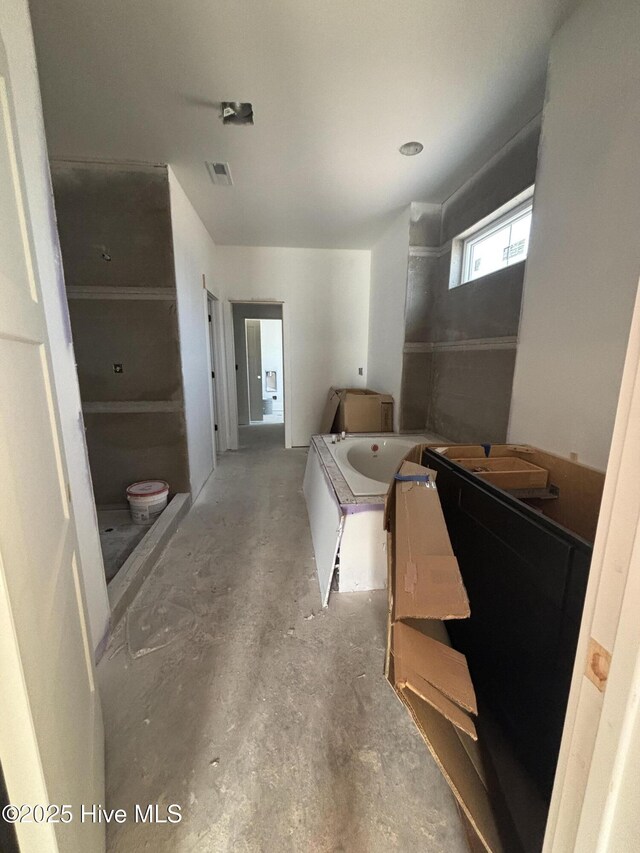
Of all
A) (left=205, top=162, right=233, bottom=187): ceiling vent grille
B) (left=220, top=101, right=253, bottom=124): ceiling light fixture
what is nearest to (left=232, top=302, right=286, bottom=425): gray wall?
(left=205, top=162, right=233, bottom=187): ceiling vent grille

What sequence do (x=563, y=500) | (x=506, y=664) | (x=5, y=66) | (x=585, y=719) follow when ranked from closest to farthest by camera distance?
1. (x=585, y=719)
2. (x=5, y=66)
3. (x=506, y=664)
4. (x=563, y=500)

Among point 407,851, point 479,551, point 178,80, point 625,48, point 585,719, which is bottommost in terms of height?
point 407,851

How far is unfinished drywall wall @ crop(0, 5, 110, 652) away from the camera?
3.34ft

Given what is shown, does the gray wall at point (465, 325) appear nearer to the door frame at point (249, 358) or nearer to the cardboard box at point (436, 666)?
the cardboard box at point (436, 666)

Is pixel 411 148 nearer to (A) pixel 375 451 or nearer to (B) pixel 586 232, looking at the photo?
(B) pixel 586 232

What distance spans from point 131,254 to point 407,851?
320 centimetres

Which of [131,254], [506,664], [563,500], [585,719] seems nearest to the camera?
[585,719]

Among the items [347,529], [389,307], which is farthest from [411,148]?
[347,529]

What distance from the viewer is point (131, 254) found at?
2.34 metres

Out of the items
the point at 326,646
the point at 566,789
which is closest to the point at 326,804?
the point at 326,646

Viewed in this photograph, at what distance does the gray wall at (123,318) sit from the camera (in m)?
2.25

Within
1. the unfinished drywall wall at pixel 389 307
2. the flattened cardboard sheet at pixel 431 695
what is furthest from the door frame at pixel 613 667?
the unfinished drywall wall at pixel 389 307

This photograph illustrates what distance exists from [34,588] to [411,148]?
9.26 ft

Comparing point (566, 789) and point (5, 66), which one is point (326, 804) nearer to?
point (566, 789)
